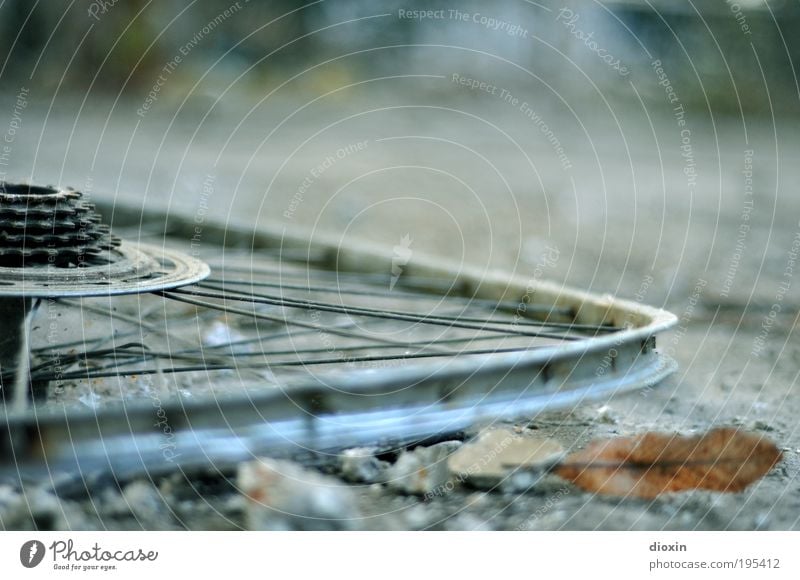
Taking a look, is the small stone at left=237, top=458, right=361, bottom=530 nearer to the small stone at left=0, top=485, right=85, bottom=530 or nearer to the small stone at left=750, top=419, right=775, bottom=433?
the small stone at left=0, top=485, right=85, bottom=530

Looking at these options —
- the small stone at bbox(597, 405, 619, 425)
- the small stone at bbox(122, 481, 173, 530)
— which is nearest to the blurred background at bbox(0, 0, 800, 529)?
the small stone at bbox(597, 405, 619, 425)

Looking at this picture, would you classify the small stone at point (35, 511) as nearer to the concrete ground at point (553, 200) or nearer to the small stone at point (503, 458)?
the concrete ground at point (553, 200)

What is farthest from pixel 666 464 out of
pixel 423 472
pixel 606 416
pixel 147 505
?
pixel 147 505

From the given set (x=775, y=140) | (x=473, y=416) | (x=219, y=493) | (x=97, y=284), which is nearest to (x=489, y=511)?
(x=473, y=416)

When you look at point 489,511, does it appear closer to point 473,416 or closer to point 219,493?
point 473,416

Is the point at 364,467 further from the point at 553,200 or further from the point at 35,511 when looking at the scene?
the point at 553,200

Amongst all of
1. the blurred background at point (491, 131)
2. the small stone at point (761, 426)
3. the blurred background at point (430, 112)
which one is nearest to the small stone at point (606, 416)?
the blurred background at point (491, 131)
